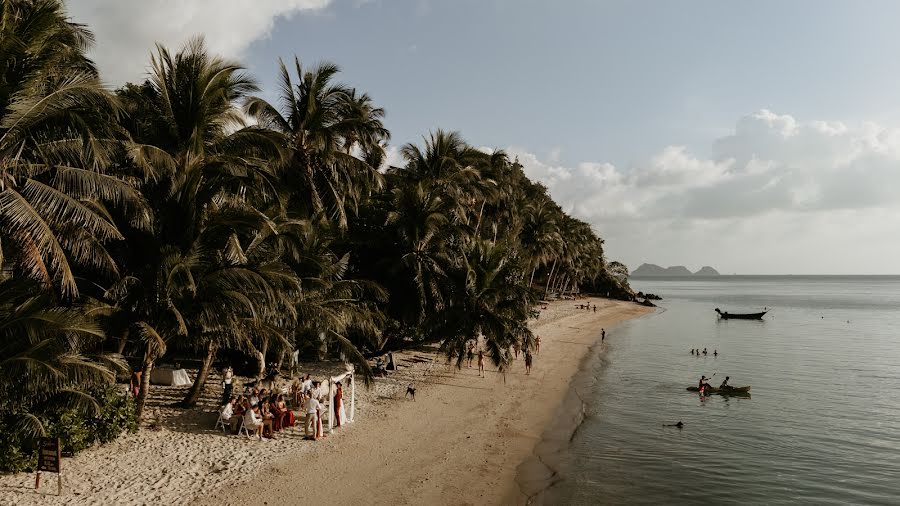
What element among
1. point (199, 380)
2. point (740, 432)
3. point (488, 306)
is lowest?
point (740, 432)

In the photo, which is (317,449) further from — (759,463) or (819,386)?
(819,386)

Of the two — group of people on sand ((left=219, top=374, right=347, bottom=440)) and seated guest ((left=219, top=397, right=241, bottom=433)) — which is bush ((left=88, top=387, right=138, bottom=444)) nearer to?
seated guest ((left=219, top=397, right=241, bottom=433))

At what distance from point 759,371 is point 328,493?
29.8 metres

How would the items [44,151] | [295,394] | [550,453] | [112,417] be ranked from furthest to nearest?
[295,394]
[550,453]
[112,417]
[44,151]

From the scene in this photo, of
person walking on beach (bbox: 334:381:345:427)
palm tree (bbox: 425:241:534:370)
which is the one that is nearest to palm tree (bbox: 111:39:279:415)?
person walking on beach (bbox: 334:381:345:427)

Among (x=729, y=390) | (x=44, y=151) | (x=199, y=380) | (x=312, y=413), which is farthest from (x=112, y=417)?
(x=729, y=390)

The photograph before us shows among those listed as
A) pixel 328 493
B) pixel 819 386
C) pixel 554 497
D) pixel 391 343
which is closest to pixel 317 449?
pixel 328 493

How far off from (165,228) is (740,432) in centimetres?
1993

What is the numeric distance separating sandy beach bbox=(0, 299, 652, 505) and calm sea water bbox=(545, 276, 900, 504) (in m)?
1.88

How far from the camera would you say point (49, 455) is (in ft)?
30.9

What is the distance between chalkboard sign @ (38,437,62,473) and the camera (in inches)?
367

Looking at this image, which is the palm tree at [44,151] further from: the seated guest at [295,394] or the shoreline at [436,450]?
the seated guest at [295,394]

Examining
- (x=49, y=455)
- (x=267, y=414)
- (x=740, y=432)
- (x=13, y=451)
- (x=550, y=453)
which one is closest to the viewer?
(x=49, y=455)

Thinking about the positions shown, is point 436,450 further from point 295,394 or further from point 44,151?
point 44,151
